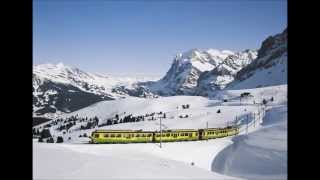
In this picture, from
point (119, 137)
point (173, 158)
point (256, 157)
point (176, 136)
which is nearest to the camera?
point (173, 158)

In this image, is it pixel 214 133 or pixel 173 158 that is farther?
pixel 214 133

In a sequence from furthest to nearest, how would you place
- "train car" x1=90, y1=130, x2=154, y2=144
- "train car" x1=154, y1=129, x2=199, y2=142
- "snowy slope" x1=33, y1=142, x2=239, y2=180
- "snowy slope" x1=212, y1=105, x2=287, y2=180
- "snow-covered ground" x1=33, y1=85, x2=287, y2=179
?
1. "train car" x1=154, y1=129, x2=199, y2=142
2. "train car" x1=90, y1=130, x2=154, y2=144
3. "snowy slope" x1=212, y1=105, x2=287, y2=180
4. "snow-covered ground" x1=33, y1=85, x2=287, y2=179
5. "snowy slope" x1=33, y1=142, x2=239, y2=180

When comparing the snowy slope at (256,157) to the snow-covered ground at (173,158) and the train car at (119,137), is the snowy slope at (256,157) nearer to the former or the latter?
the snow-covered ground at (173,158)

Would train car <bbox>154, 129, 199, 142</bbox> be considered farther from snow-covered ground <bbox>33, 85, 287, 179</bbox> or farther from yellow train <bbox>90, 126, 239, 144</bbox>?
snow-covered ground <bbox>33, 85, 287, 179</bbox>

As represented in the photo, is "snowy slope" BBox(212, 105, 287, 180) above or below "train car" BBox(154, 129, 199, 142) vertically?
below

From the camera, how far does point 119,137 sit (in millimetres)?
41312

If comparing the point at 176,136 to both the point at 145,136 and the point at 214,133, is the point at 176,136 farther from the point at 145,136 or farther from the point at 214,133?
the point at 214,133

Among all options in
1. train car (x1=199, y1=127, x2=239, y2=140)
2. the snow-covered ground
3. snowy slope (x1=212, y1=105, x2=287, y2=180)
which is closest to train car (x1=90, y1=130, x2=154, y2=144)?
the snow-covered ground

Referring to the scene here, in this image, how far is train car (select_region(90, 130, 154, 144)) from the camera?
40156mm

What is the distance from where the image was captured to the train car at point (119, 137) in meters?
40.2

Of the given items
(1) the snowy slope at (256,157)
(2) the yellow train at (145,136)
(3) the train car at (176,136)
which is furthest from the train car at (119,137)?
(1) the snowy slope at (256,157)

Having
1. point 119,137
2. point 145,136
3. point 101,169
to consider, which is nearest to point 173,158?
point 119,137
